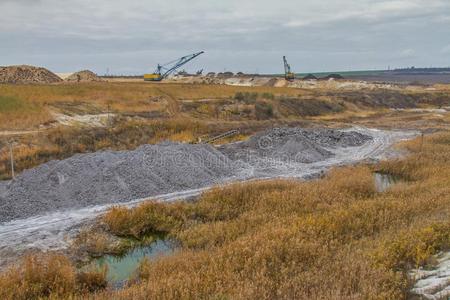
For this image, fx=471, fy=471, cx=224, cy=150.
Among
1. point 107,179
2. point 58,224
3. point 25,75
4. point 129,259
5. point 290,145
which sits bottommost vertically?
point 129,259

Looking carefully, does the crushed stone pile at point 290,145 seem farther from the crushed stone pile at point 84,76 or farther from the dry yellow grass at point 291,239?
the crushed stone pile at point 84,76

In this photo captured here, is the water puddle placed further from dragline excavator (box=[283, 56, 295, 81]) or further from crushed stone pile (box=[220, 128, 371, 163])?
dragline excavator (box=[283, 56, 295, 81])

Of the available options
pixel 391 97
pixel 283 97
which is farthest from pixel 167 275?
pixel 391 97

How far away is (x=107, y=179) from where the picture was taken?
17641mm

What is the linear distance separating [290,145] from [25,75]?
46.5m

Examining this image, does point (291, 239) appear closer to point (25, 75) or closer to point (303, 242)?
point (303, 242)

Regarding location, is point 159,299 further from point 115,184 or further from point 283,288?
point 115,184

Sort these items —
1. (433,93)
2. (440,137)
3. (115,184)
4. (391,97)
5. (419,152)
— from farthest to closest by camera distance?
(433,93), (391,97), (440,137), (419,152), (115,184)

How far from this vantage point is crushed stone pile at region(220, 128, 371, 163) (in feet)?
82.1

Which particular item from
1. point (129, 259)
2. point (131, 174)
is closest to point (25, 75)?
point (131, 174)

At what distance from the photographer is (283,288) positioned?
25.0 feet

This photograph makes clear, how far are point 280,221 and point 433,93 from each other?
231 feet

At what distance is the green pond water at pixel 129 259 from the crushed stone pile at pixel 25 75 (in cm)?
5270

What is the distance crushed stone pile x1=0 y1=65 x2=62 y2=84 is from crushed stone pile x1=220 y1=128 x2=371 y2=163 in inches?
1618
